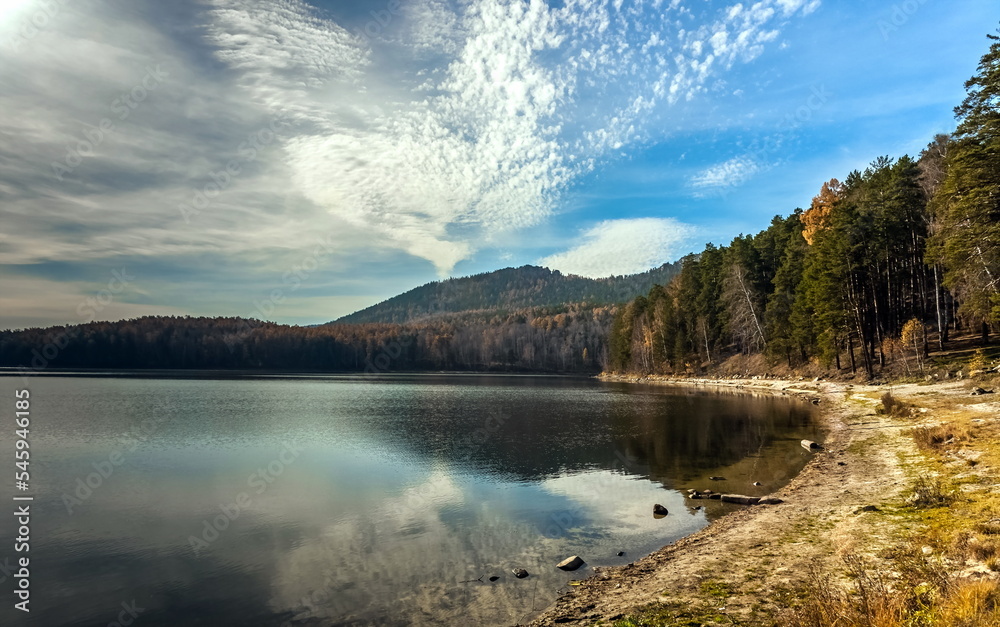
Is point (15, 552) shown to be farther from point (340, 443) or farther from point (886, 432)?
point (886, 432)

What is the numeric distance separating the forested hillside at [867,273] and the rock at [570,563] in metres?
37.4

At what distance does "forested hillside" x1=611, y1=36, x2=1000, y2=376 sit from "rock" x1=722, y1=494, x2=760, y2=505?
29285 millimetres

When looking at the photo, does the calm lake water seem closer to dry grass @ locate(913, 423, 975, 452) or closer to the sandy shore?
the sandy shore

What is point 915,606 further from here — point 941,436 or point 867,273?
Answer: point 867,273

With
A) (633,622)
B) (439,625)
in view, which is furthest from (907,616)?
(439,625)

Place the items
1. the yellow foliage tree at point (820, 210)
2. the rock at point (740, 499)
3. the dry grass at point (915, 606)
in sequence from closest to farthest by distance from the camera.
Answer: the dry grass at point (915, 606)
the rock at point (740, 499)
the yellow foliage tree at point (820, 210)

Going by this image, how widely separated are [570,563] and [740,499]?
8887 mm

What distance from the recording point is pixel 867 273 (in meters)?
59.4

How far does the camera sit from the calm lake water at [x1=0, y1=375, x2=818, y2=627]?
494 inches

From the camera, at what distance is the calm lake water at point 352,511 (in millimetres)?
12539

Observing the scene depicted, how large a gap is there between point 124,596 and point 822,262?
70.2 meters

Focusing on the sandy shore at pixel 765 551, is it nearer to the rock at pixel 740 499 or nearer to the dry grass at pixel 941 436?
the dry grass at pixel 941 436

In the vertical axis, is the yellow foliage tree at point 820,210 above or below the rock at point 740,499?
above

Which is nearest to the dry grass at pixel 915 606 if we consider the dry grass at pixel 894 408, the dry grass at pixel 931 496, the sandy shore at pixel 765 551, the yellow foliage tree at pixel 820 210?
the sandy shore at pixel 765 551
